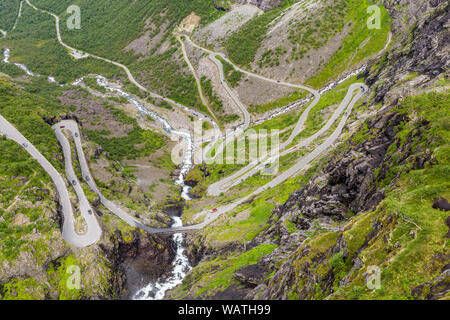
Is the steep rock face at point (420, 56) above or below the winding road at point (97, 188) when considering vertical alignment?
above

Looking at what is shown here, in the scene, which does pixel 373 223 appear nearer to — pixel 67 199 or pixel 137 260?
pixel 137 260

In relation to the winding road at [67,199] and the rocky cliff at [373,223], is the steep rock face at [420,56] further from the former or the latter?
the winding road at [67,199]

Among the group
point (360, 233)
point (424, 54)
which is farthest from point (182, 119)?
point (360, 233)

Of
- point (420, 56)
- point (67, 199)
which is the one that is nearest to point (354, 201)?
point (420, 56)

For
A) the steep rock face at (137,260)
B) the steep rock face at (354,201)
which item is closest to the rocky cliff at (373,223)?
the steep rock face at (354,201)

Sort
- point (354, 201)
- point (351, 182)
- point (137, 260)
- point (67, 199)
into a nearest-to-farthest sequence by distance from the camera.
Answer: point (354, 201) < point (351, 182) < point (137, 260) < point (67, 199)

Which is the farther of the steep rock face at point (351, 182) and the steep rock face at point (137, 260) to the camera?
the steep rock face at point (137, 260)

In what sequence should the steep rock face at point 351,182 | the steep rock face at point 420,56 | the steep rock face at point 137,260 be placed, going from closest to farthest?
the steep rock face at point 351,182
the steep rock face at point 137,260
the steep rock face at point 420,56

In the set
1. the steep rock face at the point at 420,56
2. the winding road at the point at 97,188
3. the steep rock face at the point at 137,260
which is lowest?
the steep rock face at the point at 137,260

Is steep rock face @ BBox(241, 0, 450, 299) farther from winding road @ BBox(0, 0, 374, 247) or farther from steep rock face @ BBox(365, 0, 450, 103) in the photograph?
winding road @ BBox(0, 0, 374, 247)

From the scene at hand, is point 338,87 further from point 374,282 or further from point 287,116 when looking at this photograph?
point 374,282

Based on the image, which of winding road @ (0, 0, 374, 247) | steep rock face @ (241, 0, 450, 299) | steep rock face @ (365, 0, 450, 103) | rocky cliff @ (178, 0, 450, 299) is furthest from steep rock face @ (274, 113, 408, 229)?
winding road @ (0, 0, 374, 247)
